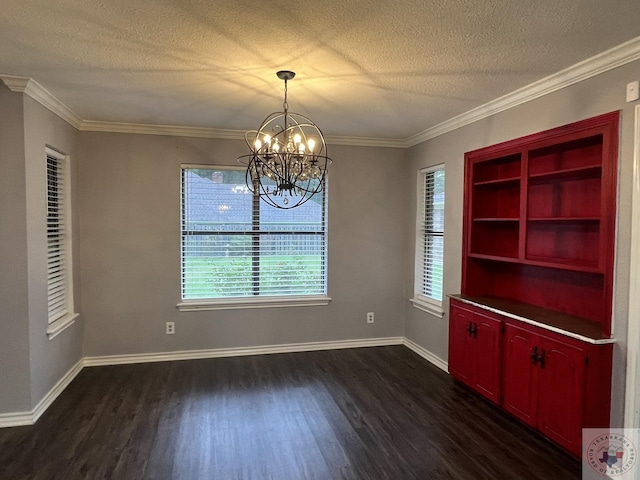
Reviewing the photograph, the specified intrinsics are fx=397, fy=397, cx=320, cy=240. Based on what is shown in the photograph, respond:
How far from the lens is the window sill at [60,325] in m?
3.31

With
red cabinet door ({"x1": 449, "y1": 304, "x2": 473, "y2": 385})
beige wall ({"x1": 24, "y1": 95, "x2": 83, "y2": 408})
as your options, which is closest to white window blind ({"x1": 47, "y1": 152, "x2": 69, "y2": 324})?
beige wall ({"x1": 24, "y1": 95, "x2": 83, "y2": 408})

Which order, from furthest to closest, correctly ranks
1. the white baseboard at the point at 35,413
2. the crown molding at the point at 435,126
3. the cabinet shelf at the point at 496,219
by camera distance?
the cabinet shelf at the point at 496,219, the white baseboard at the point at 35,413, the crown molding at the point at 435,126

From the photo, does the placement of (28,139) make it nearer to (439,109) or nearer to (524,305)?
(439,109)

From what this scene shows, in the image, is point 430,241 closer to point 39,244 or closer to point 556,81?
point 556,81

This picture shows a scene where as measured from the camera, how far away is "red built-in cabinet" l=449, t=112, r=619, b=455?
7.89 feet

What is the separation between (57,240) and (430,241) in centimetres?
379

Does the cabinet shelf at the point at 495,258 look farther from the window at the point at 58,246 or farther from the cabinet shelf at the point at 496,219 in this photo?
the window at the point at 58,246

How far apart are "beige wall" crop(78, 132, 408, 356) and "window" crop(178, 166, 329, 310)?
0.39ft

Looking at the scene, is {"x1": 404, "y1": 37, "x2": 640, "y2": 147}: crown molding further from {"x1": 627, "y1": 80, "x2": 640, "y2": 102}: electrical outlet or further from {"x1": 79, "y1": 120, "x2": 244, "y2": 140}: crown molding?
{"x1": 79, "y1": 120, "x2": 244, "y2": 140}: crown molding

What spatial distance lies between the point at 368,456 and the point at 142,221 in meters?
3.17

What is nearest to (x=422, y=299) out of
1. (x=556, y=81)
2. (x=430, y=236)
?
(x=430, y=236)

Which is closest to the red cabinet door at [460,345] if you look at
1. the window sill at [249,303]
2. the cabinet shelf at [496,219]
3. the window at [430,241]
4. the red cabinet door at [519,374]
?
the red cabinet door at [519,374]

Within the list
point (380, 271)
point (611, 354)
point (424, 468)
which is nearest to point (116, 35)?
point (424, 468)

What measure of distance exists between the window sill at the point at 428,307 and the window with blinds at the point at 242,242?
3.60 ft
